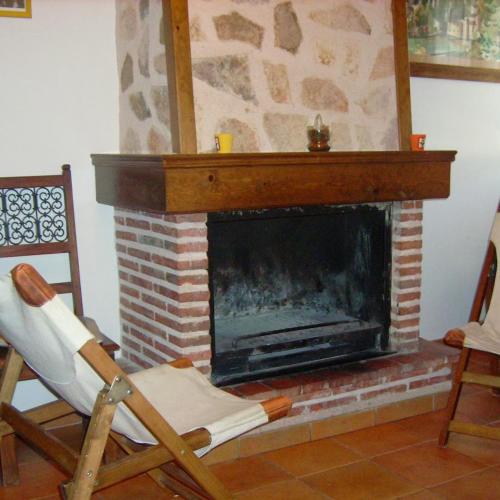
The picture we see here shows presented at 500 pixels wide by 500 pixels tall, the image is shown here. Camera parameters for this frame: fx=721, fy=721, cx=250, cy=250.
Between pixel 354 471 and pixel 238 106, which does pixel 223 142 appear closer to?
pixel 238 106

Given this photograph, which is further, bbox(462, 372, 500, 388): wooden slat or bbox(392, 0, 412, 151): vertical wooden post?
bbox(392, 0, 412, 151): vertical wooden post

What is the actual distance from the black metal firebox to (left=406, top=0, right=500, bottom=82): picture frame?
0.97 m

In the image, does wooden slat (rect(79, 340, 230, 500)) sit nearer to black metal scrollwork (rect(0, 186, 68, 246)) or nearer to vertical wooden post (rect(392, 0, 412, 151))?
black metal scrollwork (rect(0, 186, 68, 246))

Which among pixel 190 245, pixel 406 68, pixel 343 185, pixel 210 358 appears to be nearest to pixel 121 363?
pixel 210 358

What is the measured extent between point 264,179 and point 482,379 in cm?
112

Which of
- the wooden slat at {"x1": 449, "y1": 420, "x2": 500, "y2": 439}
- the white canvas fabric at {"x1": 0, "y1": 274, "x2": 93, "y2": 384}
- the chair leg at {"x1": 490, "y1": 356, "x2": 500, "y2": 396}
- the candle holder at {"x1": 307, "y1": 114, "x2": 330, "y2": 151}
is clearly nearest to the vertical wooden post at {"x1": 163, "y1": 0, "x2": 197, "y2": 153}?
the candle holder at {"x1": 307, "y1": 114, "x2": 330, "y2": 151}

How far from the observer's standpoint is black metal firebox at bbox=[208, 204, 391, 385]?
302cm

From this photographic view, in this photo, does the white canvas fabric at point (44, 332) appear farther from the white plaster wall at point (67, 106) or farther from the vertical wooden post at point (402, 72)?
the vertical wooden post at point (402, 72)

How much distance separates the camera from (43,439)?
192 centimetres

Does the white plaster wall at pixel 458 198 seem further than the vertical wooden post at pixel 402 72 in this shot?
Yes

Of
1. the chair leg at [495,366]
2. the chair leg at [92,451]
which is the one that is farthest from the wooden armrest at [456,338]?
the chair leg at [92,451]

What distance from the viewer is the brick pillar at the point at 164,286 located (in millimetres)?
2666

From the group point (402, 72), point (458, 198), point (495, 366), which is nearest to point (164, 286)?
point (402, 72)

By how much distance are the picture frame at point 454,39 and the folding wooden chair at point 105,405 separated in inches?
87.1
